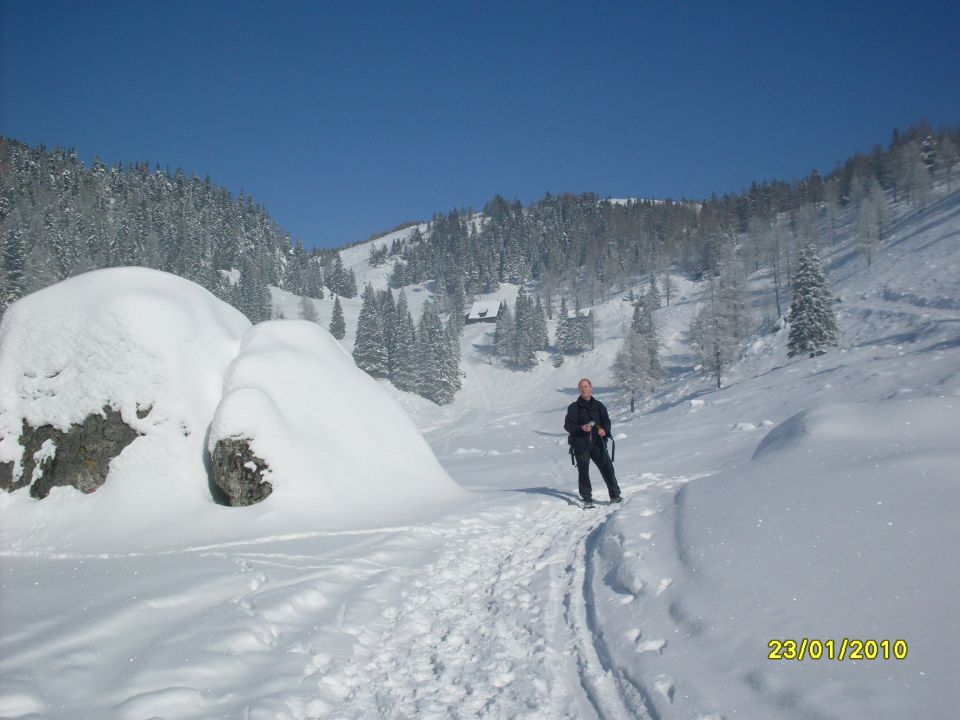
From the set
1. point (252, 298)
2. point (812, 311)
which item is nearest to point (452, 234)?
point (252, 298)

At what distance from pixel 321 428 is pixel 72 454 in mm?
4105

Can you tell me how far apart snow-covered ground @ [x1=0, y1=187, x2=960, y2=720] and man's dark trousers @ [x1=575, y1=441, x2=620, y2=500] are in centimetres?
36

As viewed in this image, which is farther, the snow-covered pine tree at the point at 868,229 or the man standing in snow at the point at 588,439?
the snow-covered pine tree at the point at 868,229

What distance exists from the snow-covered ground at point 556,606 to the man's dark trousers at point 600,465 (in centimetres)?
36

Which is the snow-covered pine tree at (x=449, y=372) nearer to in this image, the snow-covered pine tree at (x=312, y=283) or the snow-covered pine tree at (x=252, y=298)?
the snow-covered pine tree at (x=252, y=298)

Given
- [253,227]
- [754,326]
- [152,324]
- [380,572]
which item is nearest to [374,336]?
[754,326]

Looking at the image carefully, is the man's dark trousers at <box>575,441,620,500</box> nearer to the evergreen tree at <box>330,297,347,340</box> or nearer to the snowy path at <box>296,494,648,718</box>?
the snowy path at <box>296,494,648,718</box>

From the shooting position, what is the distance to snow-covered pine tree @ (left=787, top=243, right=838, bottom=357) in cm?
3644

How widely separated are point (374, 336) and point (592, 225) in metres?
99.7

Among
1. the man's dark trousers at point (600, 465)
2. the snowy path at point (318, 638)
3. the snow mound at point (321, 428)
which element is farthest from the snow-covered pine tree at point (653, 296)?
the snowy path at point (318, 638)

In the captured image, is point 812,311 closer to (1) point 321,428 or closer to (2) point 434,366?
(1) point 321,428

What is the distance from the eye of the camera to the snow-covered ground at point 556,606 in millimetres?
2914

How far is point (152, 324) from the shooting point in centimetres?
909

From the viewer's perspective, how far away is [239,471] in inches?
315
